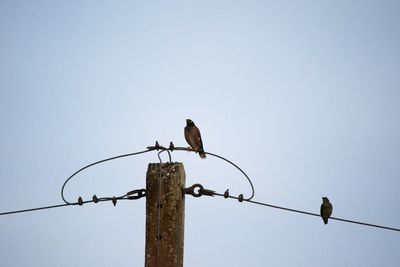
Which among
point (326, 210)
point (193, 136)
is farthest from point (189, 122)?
point (326, 210)

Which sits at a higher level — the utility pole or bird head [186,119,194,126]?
bird head [186,119,194,126]

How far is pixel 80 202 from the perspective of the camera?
3920mm

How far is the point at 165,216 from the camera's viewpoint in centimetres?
353

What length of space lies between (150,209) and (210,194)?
0.53 meters

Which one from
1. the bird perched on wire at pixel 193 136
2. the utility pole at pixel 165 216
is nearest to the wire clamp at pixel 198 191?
the utility pole at pixel 165 216

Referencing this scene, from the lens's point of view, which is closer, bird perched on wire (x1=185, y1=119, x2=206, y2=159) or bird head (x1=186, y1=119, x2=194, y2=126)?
bird perched on wire (x1=185, y1=119, x2=206, y2=159)

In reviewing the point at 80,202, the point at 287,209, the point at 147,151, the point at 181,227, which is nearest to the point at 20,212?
the point at 80,202

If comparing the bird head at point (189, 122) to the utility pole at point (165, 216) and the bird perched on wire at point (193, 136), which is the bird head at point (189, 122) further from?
the utility pole at point (165, 216)

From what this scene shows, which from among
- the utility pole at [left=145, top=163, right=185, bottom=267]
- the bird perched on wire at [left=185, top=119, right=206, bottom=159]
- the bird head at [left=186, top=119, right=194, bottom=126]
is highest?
the bird head at [left=186, top=119, right=194, bottom=126]

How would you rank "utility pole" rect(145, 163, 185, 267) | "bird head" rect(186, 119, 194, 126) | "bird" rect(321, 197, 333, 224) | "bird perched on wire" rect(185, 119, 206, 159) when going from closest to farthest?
"utility pole" rect(145, 163, 185, 267), "bird" rect(321, 197, 333, 224), "bird perched on wire" rect(185, 119, 206, 159), "bird head" rect(186, 119, 194, 126)

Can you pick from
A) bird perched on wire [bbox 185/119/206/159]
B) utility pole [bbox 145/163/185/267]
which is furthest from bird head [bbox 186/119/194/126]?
utility pole [bbox 145/163/185/267]

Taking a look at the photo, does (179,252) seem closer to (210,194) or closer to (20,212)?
(210,194)

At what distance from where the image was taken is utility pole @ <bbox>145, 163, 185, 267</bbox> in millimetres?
3484

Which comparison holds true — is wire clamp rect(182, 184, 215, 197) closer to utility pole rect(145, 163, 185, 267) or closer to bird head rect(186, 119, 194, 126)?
utility pole rect(145, 163, 185, 267)
